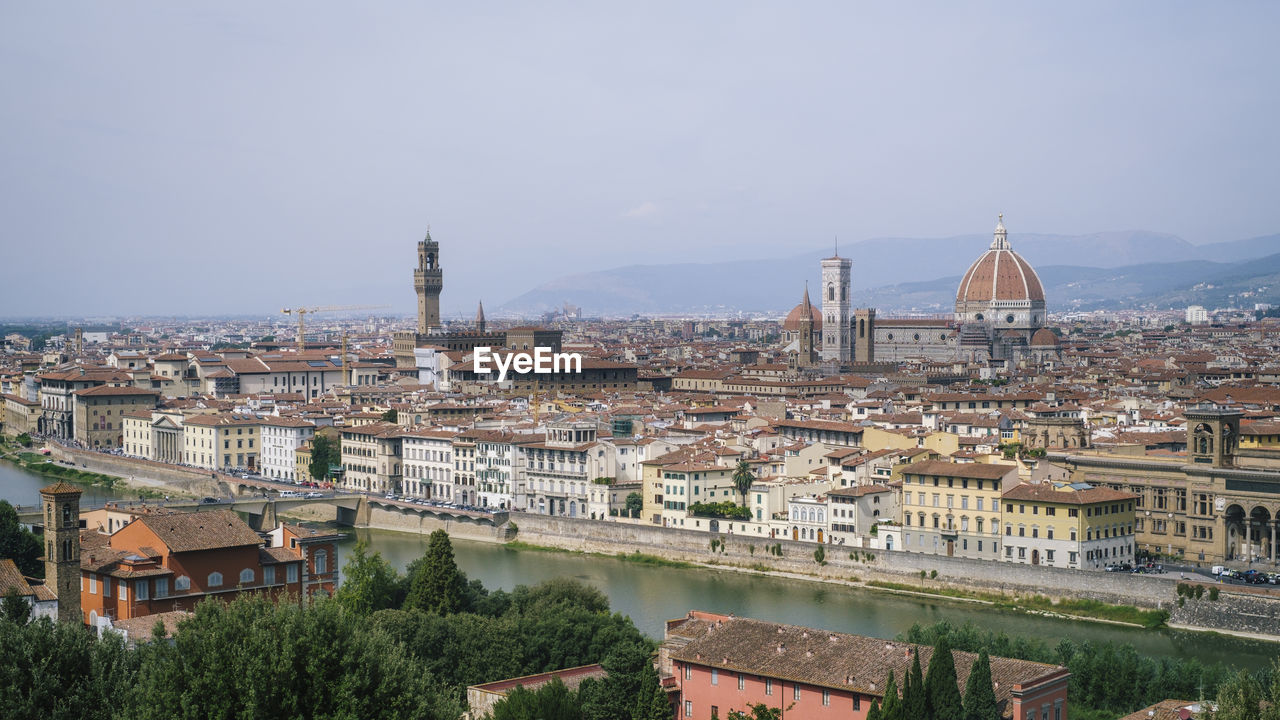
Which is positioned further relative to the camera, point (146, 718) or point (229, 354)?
point (229, 354)

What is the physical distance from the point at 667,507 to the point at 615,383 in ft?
107

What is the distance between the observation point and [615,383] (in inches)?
2499

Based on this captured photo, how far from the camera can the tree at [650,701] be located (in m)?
14.5

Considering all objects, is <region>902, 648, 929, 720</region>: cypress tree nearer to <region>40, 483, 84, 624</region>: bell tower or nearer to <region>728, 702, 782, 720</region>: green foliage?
<region>728, 702, 782, 720</region>: green foliage

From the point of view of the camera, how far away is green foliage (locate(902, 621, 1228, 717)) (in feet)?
56.3

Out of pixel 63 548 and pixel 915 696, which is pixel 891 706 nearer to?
pixel 915 696

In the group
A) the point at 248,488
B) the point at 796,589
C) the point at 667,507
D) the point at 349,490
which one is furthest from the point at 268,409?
the point at 796,589

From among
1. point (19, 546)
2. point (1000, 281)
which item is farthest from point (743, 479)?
point (1000, 281)

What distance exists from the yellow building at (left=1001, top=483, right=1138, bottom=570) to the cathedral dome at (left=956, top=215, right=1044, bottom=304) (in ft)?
196

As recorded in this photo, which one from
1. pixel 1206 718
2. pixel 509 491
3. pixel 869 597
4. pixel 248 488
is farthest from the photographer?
pixel 248 488

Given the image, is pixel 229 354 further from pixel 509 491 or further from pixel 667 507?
pixel 667 507

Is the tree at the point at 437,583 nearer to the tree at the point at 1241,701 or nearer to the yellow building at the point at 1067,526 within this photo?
the yellow building at the point at 1067,526

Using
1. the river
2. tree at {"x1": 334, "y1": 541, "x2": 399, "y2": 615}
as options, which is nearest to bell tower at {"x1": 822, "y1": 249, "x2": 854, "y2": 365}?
the river

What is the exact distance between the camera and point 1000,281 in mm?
85812
